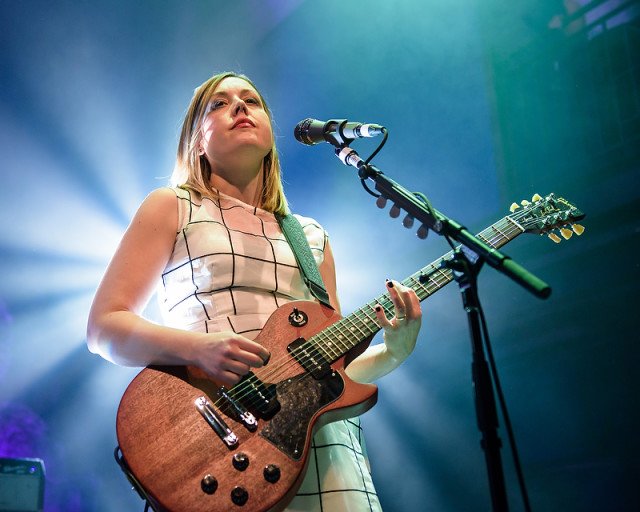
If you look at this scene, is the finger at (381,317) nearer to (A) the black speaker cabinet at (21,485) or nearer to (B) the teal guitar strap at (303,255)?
(B) the teal guitar strap at (303,255)

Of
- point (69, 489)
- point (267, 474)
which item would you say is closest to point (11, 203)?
point (69, 489)

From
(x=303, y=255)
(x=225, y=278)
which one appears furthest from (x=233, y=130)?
(x=225, y=278)

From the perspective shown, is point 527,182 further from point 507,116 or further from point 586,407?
point 586,407

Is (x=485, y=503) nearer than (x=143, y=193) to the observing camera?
Yes

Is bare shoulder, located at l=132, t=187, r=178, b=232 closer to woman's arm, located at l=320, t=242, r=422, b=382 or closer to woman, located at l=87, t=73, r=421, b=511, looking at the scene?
woman, located at l=87, t=73, r=421, b=511

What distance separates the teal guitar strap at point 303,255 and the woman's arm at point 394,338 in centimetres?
22

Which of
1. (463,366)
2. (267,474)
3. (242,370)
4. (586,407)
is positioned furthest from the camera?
(463,366)

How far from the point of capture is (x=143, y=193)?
4.11 m

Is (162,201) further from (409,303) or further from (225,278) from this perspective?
(409,303)

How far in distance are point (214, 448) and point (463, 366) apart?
7.91 feet

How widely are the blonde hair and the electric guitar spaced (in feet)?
2.26

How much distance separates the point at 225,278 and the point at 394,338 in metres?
0.56

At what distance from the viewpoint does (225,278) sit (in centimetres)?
194

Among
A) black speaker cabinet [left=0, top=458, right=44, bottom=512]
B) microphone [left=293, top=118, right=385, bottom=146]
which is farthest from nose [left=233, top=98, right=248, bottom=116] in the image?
black speaker cabinet [left=0, top=458, right=44, bottom=512]
